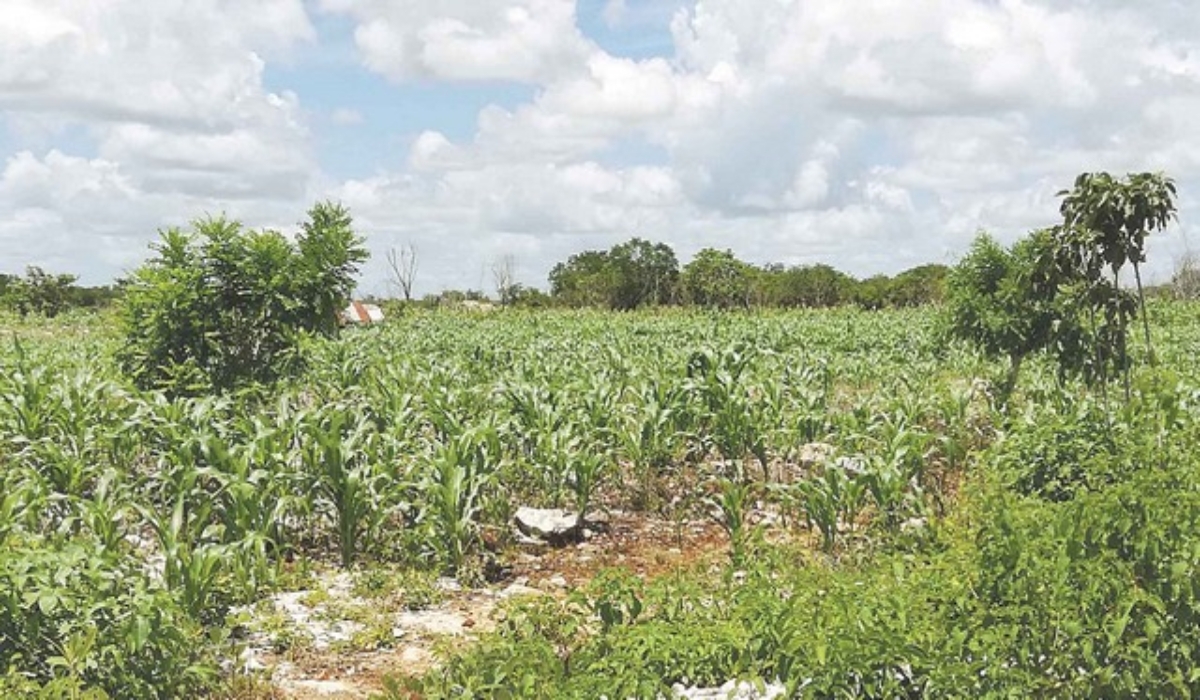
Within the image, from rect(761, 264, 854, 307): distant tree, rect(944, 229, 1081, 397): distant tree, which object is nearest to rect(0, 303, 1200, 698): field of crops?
rect(944, 229, 1081, 397): distant tree

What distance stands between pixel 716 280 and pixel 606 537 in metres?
50.1

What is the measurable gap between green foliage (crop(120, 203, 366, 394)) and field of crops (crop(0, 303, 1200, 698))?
1.52 ft

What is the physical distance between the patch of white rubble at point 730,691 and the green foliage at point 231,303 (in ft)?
22.5

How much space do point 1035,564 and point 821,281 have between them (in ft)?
197

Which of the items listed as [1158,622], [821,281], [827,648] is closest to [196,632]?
[827,648]

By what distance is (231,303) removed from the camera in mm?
10211

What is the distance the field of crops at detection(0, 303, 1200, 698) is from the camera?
3.65 m

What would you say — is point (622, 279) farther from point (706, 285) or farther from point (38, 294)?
point (38, 294)

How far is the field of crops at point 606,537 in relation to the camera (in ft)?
12.0

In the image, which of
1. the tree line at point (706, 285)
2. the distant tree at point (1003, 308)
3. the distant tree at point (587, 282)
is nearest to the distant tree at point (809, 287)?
the tree line at point (706, 285)

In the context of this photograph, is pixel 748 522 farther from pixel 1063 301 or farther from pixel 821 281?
pixel 821 281

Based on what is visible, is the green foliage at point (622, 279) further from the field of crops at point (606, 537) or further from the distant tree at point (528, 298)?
the field of crops at point (606, 537)

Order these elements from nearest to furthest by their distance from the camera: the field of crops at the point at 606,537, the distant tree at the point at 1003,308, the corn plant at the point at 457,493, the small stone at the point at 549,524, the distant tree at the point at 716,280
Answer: the field of crops at the point at 606,537 → the corn plant at the point at 457,493 → the small stone at the point at 549,524 → the distant tree at the point at 1003,308 → the distant tree at the point at 716,280

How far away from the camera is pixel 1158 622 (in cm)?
355
